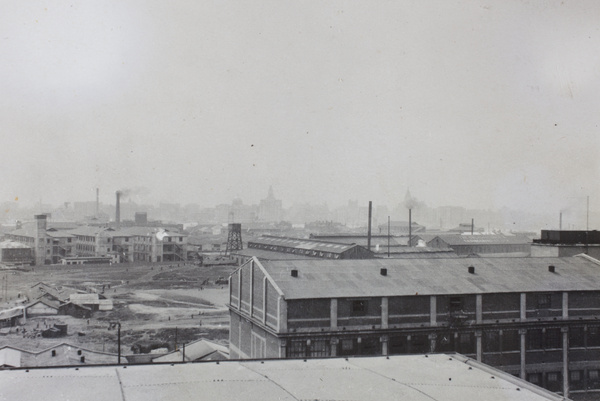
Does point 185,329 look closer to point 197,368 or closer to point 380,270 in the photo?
point 380,270

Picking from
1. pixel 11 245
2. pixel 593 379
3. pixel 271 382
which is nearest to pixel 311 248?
pixel 593 379

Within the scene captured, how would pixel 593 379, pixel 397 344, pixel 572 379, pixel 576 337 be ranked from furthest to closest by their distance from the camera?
pixel 576 337 → pixel 593 379 → pixel 572 379 → pixel 397 344

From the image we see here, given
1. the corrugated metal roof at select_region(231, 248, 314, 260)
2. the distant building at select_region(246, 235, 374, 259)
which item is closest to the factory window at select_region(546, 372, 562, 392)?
the distant building at select_region(246, 235, 374, 259)

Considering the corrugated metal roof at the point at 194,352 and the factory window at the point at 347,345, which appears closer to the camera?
the factory window at the point at 347,345

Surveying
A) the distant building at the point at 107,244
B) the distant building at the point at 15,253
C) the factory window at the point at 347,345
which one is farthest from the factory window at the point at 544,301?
the distant building at the point at 15,253

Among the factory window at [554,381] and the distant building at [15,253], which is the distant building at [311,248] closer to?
the factory window at [554,381]

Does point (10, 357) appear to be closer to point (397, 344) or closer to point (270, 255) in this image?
point (397, 344)

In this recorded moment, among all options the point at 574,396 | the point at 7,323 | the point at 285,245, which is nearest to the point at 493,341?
the point at 574,396
